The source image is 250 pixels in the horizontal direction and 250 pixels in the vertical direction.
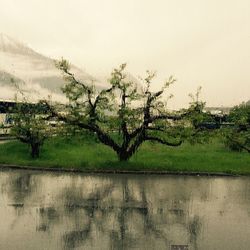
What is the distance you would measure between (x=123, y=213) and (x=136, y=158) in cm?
1975

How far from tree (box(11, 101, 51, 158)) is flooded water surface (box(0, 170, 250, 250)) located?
25.8 ft

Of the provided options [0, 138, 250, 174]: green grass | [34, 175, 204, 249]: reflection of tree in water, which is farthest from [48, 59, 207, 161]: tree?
[34, 175, 204, 249]: reflection of tree in water

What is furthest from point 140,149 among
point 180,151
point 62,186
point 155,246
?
point 155,246

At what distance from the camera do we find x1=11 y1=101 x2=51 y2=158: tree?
4028cm

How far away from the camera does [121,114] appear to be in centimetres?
3816

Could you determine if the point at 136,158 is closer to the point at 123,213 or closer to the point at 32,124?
the point at 32,124

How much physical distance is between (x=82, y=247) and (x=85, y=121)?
22.9 metres

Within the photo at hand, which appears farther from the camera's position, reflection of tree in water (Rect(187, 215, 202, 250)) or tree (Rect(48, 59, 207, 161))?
tree (Rect(48, 59, 207, 161))

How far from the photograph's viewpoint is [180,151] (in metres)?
46.4

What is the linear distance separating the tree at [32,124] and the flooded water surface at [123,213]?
786 centimetres

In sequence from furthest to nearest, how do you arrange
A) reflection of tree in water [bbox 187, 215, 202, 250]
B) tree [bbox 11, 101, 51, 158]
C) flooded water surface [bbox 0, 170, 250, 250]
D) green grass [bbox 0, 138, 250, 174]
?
tree [bbox 11, 101, 51, 158]
green grass [bbox 0, 138, 250, 174]
reflection of tree in water [bbox 187, 215, 202, 250]
flooded water surface [bbox 0, 170, 250, 250]

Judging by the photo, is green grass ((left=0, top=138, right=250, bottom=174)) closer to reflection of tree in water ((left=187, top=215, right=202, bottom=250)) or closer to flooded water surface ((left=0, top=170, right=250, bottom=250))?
flooded water surface ((left=0, top=170, right=250, bottom=250))

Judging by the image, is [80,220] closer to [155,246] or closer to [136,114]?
[155,246]

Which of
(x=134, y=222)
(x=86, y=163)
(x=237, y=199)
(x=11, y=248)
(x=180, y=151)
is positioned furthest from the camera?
(x=180, y=151)
